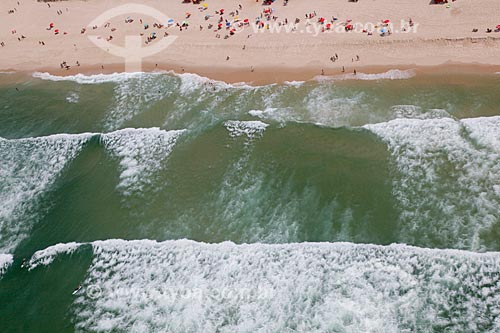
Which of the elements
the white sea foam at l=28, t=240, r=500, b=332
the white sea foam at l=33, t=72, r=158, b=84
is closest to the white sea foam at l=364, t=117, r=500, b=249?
the white sea foam at l=28, t=240, r=500, b=332

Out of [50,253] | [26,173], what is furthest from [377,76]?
[26,173]

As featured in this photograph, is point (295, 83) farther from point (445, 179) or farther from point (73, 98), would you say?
point (73, 98)

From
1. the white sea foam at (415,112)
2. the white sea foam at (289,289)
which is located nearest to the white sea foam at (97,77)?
the white sea foam at (289,289)

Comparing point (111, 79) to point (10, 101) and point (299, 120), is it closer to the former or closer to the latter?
point (10, 101)

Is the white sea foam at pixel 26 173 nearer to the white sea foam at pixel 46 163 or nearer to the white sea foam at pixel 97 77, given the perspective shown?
the white sea foam at pixel 46 163

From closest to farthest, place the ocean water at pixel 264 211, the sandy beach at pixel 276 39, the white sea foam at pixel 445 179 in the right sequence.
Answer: the ocean water at pixel 264 211 < the white sea foam at pixel 445 179 < the sandy beach at pixel 276 39

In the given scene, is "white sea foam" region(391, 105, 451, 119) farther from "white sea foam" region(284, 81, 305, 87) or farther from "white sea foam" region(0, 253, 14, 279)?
"white sea foam" region(0, 253, 14, 279)

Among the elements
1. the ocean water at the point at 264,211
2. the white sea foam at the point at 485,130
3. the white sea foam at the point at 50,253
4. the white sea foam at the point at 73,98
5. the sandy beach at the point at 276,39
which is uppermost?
the sandy beach at the point at 276,39
